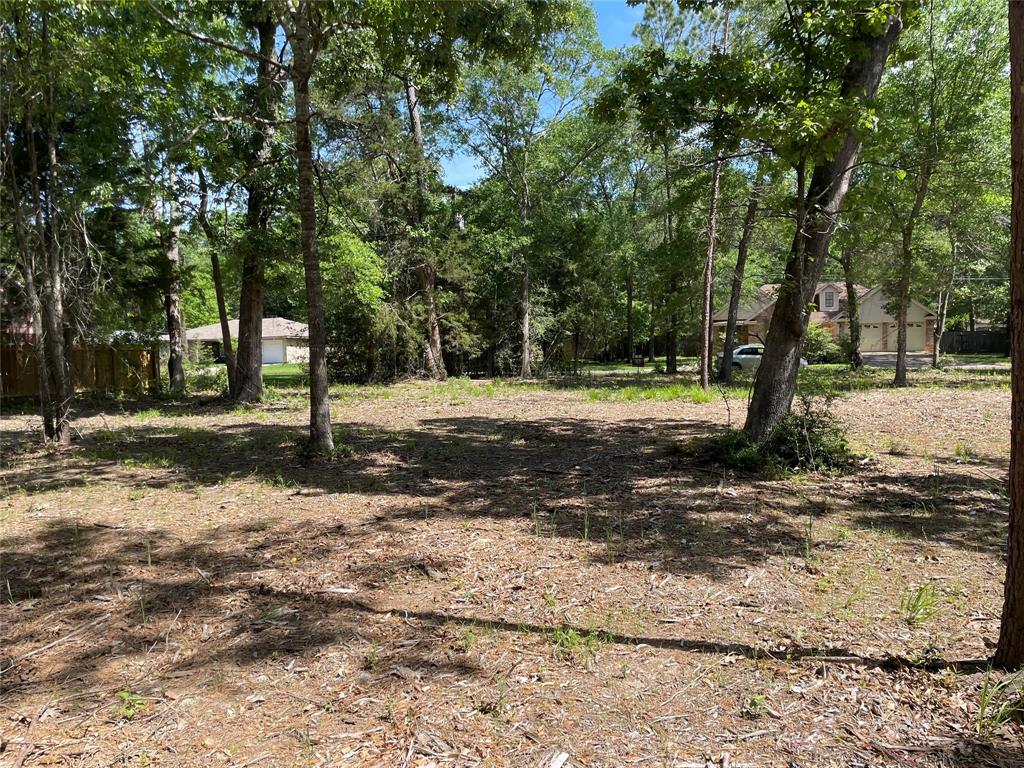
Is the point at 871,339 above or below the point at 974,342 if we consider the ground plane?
above

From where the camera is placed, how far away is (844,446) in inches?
288

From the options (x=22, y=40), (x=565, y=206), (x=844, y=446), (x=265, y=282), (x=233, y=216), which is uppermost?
(x=565, y=206)

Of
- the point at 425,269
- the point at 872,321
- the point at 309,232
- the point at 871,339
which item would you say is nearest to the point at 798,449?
the point at 309,232

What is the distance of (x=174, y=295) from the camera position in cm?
1769

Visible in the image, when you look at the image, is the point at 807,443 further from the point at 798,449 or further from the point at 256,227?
the point at 256,227

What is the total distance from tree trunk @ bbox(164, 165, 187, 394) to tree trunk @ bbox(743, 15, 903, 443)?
12576 millimetres

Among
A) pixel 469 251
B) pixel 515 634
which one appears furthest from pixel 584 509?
pixel 469 251

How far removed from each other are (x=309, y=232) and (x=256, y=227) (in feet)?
23.0

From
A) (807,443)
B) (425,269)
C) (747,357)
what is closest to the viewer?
(807,443)

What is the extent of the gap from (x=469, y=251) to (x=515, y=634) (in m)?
21.8

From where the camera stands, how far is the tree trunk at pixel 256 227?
1305cm

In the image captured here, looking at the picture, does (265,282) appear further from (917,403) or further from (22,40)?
(917,403)

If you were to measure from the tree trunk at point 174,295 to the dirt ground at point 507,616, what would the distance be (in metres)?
9.43

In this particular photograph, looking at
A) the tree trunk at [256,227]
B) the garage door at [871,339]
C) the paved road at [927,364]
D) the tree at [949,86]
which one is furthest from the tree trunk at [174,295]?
the garage door at [871,339]
